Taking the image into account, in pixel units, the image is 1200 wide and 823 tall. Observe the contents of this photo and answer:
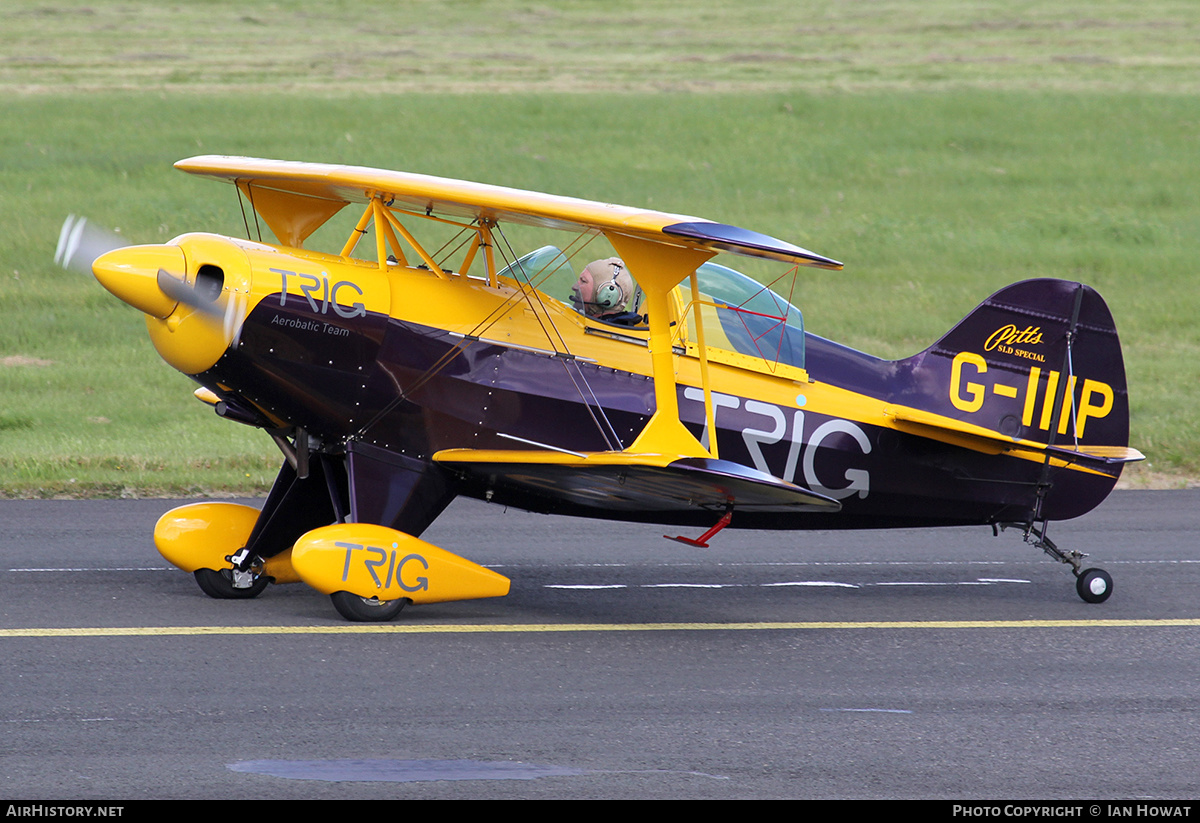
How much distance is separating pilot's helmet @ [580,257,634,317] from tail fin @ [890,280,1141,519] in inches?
72.4

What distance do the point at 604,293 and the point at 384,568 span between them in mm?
1959

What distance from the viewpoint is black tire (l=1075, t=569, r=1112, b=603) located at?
8.11m

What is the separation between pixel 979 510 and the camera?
812 cm

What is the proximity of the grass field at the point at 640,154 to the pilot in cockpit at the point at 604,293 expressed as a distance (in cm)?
446

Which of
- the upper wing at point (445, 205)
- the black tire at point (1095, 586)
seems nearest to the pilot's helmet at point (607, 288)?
the upper wing at point (445, 205)

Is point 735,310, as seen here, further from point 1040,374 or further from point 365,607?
point 365,607

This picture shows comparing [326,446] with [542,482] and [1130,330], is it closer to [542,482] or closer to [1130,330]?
[542,482]

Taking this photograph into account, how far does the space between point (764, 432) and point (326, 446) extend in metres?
2.45

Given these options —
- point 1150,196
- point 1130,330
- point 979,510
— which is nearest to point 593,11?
point 1150,196

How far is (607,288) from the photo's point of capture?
7.63 metres

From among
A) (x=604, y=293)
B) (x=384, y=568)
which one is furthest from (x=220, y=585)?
(x=604, y=293)

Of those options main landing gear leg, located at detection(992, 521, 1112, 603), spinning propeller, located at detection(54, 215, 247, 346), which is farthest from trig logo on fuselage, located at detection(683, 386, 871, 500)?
spinning propeller, located at detection(54, 215, 247, 346)

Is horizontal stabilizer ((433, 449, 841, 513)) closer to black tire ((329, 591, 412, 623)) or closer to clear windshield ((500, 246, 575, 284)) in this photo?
black tire ((329, 591, 412, 623))

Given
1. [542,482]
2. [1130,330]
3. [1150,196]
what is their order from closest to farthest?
[542,482]
[1130,330]
[1150,196]
